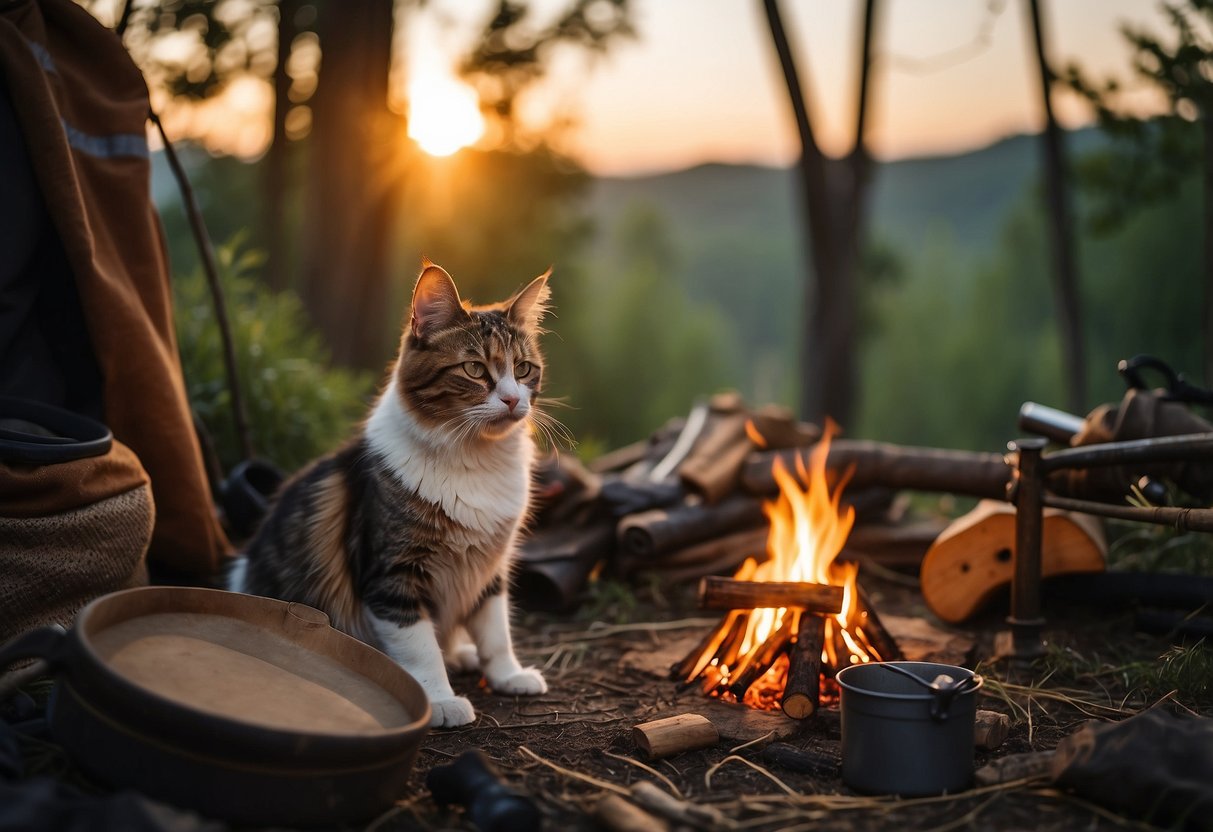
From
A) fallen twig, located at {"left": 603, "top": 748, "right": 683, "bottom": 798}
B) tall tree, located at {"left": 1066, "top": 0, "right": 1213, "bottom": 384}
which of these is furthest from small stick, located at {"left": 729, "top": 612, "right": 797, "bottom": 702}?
tall tree, located at {"left": 1066, "top": 0, "right": 1213, "bottom": 384}

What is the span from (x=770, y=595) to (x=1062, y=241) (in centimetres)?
676

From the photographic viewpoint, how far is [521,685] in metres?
3.69

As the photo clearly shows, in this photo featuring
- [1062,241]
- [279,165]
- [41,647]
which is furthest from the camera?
[279,165]

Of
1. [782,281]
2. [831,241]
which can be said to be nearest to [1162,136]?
[831,241]

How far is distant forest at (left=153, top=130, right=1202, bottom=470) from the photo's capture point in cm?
1156

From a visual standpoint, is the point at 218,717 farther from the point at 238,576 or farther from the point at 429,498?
the point at 238,576

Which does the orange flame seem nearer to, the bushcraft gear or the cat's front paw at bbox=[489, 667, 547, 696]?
the cat's front paw at bbox=[489, 667, 547, 696]

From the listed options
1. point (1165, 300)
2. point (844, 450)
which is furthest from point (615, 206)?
point (844, 450)

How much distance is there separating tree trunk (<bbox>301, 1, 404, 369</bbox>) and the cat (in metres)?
6.00

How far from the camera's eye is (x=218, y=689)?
246cm

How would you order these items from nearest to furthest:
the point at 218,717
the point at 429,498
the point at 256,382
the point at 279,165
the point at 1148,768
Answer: the point at 218,717, the point at 1148,768, the point at 429,498, the point at 256,382, the point at 279,165

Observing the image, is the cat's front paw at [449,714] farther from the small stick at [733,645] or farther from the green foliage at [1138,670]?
the green foliage at [1138,670]

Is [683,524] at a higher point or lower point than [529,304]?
lower

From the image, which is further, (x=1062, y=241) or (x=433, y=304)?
(x=1062, y=241)
